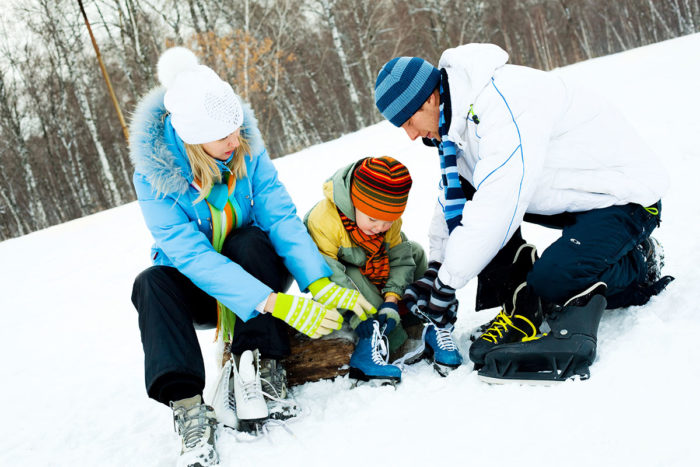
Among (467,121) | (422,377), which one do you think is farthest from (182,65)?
(422,377)

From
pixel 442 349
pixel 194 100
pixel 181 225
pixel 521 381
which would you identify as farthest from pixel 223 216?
pixel 521 381

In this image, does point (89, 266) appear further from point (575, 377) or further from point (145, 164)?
point (575, 377)

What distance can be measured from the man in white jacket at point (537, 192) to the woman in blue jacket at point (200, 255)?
56cm

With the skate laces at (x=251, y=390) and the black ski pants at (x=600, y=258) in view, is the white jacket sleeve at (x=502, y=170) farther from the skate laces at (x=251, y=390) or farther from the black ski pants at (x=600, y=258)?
the skate laces at (x=251, y=390)

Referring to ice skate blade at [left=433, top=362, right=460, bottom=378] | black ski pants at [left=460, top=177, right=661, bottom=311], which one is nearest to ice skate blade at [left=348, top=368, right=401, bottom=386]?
ice skate blade at [left=433, top=362, right=460, bottom=378]

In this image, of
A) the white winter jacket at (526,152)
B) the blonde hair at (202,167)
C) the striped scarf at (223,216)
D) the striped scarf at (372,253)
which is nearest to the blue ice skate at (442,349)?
the white winter jacket at (526,152)

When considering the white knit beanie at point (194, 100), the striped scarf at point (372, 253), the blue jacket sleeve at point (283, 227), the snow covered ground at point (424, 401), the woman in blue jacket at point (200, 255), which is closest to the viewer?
the snow covered ground at point (424, 401)

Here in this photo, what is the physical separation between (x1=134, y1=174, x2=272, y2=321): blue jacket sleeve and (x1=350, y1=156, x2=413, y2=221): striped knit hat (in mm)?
555

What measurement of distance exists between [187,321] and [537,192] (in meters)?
1.35

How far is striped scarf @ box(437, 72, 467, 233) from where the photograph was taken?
1863 millimetres

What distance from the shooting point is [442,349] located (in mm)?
1917

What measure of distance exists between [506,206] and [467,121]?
1.17 feet

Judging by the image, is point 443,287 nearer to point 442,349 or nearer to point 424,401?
point 442,349

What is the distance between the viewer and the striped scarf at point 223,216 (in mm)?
1976
